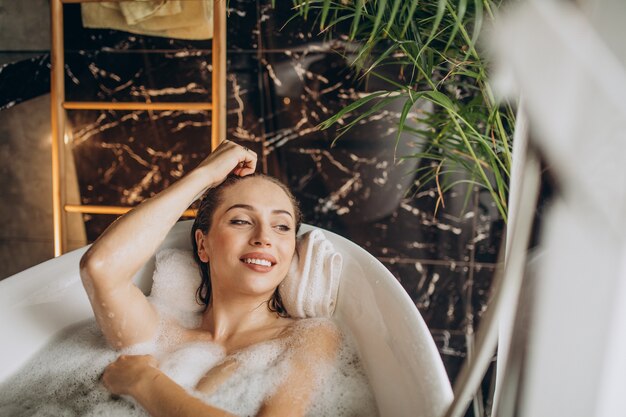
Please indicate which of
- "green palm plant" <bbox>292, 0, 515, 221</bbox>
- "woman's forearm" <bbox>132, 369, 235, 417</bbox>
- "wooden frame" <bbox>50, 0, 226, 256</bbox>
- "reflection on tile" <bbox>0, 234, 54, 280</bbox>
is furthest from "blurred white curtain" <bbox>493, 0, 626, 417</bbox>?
"reflection on tile" <bbox>0, 234, 54, 280</bbox>

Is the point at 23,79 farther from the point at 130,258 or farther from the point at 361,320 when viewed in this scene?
the point at 361,320

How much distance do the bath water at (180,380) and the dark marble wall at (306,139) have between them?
886 mm

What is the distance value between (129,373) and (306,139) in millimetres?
1257

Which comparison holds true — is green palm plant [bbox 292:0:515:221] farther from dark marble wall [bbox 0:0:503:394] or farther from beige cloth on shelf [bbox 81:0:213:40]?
beige cloth on shelf [bbox 81:0:213:40]

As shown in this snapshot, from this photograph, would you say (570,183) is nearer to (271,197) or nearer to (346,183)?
(271,197)

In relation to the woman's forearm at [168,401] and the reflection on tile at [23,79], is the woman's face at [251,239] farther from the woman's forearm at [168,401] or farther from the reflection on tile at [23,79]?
the reflection on tile at [23,79]

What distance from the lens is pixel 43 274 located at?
4.84 feet

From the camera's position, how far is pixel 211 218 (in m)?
1.50

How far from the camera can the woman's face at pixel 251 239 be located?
1.39 m

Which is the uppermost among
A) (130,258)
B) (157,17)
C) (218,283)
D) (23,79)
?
(157,17)

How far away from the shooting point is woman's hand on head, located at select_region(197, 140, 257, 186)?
1.46 meters

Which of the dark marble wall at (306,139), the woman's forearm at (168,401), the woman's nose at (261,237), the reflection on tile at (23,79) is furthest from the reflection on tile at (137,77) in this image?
the woman's forearm at (168,401)

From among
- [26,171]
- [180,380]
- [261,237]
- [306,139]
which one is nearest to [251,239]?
[261,237]

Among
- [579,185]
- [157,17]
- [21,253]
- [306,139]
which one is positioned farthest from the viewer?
[21,253]
